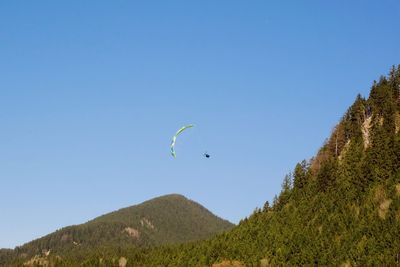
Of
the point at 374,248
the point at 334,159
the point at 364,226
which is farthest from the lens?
the point at 334,159

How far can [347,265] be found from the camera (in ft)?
448

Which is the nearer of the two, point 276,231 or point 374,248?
point 374,248

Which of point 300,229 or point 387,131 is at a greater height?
point 387,131

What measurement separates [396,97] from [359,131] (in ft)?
55.3

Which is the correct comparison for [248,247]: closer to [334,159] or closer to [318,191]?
[318,191]

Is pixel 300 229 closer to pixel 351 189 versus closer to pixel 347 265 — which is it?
pixel 351 189

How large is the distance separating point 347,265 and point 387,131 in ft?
185

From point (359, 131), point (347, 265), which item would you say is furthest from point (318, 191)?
point (347, 265)

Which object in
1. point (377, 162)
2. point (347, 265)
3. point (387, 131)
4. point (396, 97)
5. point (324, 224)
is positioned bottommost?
point (347, 265)

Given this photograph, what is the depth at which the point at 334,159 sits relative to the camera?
193750 millimetres

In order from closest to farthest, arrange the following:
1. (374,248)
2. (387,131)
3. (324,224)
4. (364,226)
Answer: (374,248) → (364,226) → (324,224) → (387,131)

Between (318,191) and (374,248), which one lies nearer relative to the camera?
(374,248)

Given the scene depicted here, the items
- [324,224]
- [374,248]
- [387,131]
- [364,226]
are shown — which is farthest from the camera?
[387,131]

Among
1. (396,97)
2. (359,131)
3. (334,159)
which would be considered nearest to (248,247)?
(334,159)
